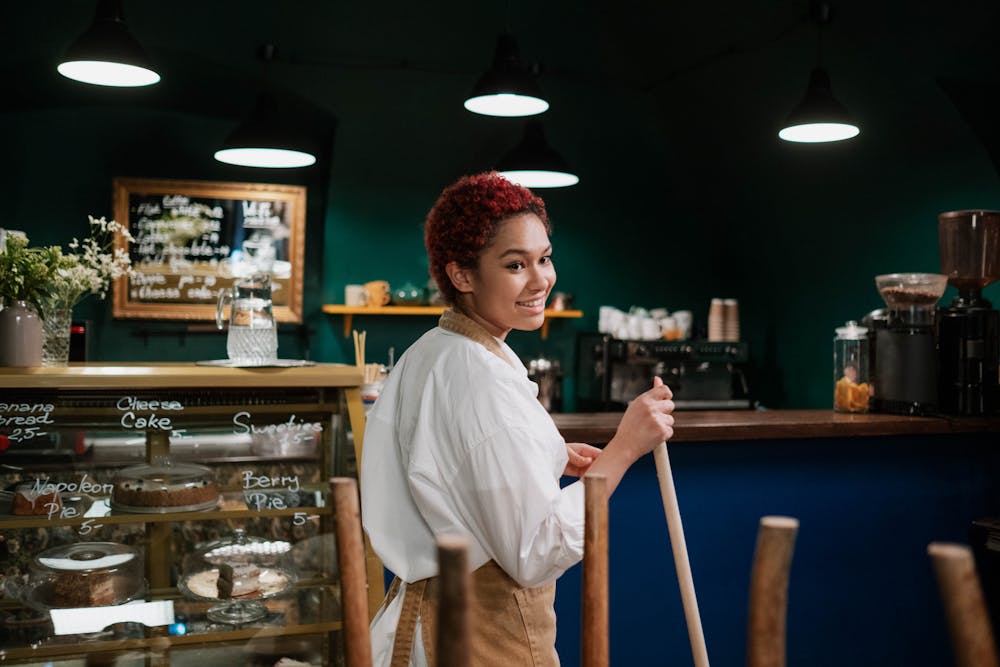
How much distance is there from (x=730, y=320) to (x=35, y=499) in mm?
5209

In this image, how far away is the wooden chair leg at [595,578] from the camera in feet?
2.31

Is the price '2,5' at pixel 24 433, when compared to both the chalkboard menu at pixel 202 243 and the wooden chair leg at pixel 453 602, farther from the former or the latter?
the chalkboard menu at pixel 202 243

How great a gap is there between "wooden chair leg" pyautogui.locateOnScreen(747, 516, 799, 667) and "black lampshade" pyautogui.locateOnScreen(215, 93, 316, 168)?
14.0 ft

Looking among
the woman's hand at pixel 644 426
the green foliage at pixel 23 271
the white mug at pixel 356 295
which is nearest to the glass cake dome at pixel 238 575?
the green foliage at pixel 23 271

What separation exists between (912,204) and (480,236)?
4303 millimetres

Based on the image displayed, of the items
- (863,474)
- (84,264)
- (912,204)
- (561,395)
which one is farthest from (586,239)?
(84,264)

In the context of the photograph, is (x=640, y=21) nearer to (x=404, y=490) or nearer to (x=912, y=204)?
(x=912, y=204)

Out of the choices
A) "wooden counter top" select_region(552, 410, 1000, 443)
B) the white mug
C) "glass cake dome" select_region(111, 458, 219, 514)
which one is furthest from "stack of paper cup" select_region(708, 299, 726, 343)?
"glass cake dome" select_region(111, 458, 219, 514)

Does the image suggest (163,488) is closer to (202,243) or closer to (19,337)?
(19,337)

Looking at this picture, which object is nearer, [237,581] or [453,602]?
[453,602]

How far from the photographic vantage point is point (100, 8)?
11.1ft

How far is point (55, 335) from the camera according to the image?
246 centimetres

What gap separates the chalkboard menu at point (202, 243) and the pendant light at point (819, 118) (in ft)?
11.2

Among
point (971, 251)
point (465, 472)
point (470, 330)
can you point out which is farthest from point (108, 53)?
point (971, 251)
